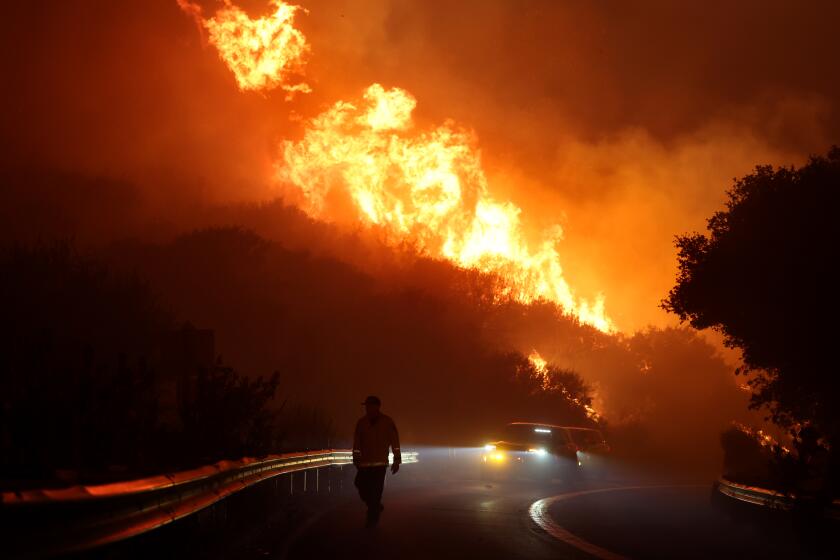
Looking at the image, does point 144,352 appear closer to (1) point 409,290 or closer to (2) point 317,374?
(2) point 317,374

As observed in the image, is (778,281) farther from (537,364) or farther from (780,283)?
(537,364)

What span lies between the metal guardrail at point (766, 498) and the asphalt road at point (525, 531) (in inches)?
14.4

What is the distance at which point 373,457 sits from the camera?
1482cm

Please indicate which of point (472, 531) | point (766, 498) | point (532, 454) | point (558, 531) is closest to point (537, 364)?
point (532, 454)

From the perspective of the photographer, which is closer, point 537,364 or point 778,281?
point 778,281

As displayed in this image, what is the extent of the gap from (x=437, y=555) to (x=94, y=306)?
73.0 feet

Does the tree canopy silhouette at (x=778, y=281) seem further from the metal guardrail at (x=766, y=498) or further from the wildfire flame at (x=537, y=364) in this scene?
the wildfire flame at (x=537, y=364)

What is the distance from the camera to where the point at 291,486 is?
18438 millimetres

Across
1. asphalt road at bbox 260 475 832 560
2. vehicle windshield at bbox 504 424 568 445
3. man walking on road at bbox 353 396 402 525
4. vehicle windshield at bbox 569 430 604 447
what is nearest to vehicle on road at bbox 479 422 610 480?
vehicle windshield at bbox 504 424 568 445

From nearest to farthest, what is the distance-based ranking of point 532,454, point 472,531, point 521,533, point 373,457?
1. point 521,533
2. point 472,531
3. point 373,457
4. point 532,454

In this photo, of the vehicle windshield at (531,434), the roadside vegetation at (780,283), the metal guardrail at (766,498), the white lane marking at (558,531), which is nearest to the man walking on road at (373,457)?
the white lane marking at (558,531)

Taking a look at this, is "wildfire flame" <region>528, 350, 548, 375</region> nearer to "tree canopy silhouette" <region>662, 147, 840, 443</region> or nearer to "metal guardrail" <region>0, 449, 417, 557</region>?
"tree canopy silhouette" <region>662, 147, 840, 443</region>

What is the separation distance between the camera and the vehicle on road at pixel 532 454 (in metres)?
27.8

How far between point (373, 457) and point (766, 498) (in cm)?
601
